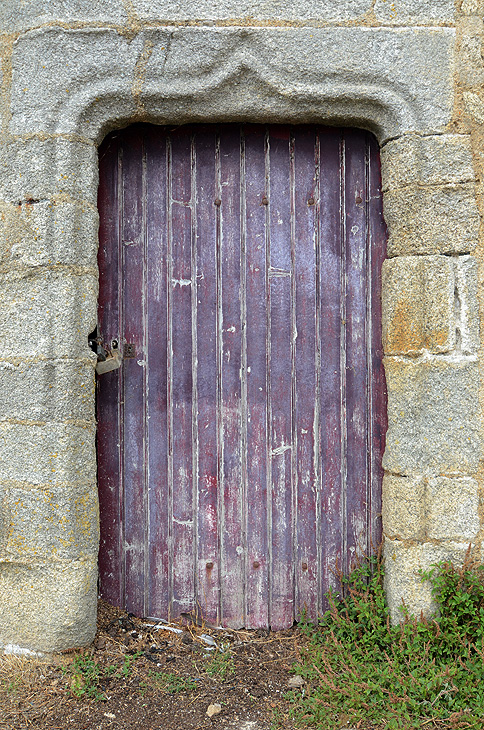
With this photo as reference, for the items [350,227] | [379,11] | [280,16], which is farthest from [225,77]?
[350,227]

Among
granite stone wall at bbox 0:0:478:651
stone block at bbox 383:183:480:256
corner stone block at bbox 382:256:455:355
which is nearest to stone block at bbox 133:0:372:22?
granite stone wall at bbox 0:0:478:651

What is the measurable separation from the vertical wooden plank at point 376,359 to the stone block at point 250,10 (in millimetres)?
689

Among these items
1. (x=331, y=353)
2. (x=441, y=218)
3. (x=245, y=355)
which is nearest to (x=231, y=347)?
(x=245, y=355)

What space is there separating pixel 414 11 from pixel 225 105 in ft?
2.83

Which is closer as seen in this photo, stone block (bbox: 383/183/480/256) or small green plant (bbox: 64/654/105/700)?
small green plant (bbox: 64/654/105/700)

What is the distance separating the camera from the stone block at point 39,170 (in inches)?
90.8

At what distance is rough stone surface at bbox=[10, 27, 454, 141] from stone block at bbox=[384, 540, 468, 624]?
1.76 m

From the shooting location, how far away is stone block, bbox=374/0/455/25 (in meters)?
2.28

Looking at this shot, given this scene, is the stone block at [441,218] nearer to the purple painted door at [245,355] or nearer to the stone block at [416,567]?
the purple painted door at [245,355]

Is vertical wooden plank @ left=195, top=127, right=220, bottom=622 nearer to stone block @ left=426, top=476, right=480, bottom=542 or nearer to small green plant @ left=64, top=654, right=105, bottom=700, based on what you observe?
small green plant @ left=64, top=654, right=105, bottom=700

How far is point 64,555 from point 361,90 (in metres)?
2.30

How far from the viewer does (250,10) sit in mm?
2270

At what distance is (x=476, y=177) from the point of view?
2314 mm

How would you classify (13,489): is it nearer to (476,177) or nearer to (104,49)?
(104,49)
